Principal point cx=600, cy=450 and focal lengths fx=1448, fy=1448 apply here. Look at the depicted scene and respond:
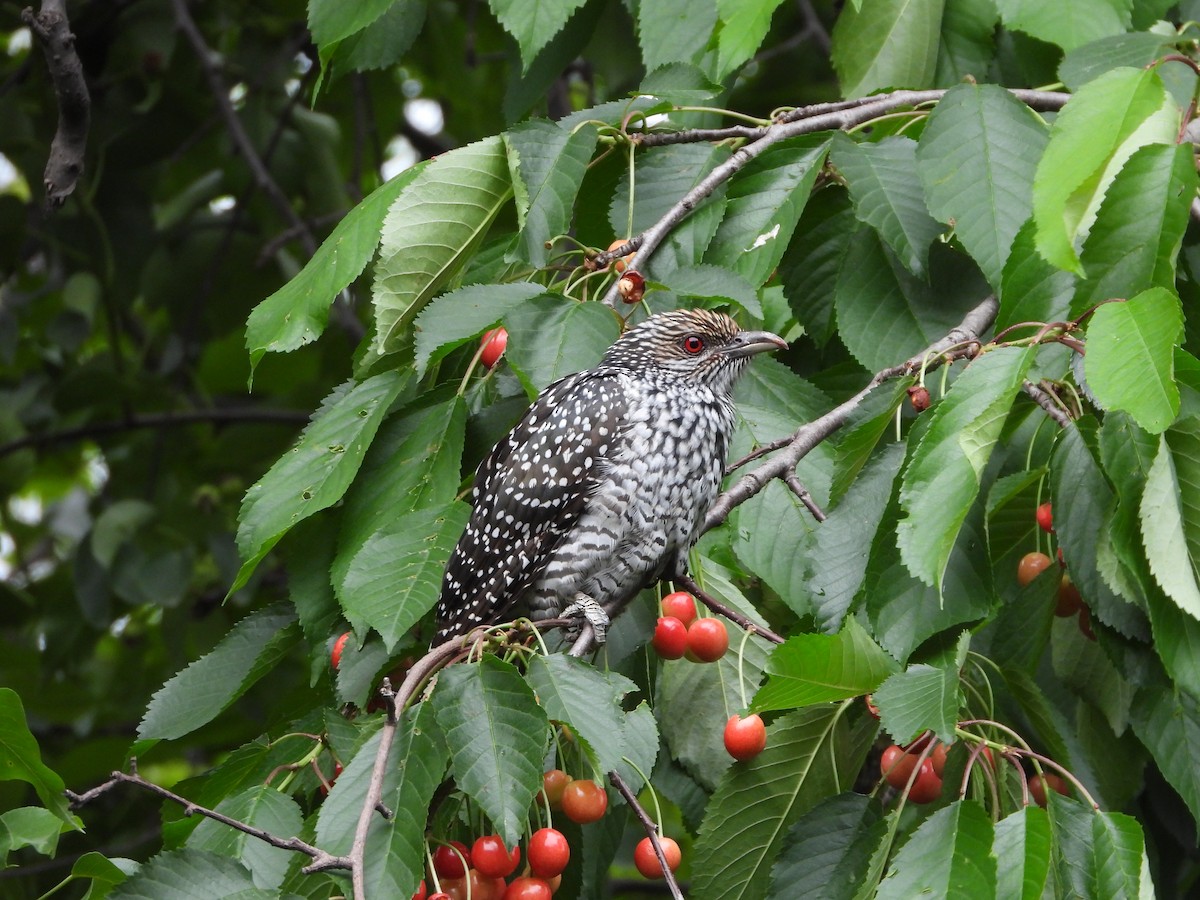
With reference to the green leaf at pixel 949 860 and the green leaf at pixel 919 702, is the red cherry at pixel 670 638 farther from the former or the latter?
the green leaf at pixel 949 860

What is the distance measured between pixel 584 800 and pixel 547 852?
15 centimetres

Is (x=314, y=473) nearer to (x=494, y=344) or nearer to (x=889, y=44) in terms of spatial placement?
(x=494, y=344)

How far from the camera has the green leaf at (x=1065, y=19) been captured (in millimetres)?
3297

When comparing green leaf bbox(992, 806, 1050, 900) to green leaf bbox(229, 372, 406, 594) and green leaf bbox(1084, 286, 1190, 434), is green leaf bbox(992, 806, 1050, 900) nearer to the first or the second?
green leaf bbox(1084, 286, 1190, 434)

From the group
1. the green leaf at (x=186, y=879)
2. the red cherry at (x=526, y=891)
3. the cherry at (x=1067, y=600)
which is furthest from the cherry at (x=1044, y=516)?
the green leaf at (x=186, y=879)

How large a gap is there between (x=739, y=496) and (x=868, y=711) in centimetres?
51

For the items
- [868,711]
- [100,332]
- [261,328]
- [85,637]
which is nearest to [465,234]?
[261,328]

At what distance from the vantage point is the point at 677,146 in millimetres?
3385

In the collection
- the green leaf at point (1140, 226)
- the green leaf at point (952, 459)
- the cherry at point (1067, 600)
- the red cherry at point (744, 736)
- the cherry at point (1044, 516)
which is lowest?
the cherry at point (1067, 600)

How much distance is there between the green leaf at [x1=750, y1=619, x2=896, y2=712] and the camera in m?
2.24

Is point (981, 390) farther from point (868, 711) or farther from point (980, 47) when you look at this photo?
point (980, 47)

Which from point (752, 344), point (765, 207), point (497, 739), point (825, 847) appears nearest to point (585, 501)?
point (752, 344)

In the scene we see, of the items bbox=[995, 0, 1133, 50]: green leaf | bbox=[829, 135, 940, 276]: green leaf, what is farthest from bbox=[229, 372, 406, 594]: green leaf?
bbox=[995, 0, 1133, 50]: green leaf

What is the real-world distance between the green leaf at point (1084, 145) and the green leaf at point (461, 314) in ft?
3.52
